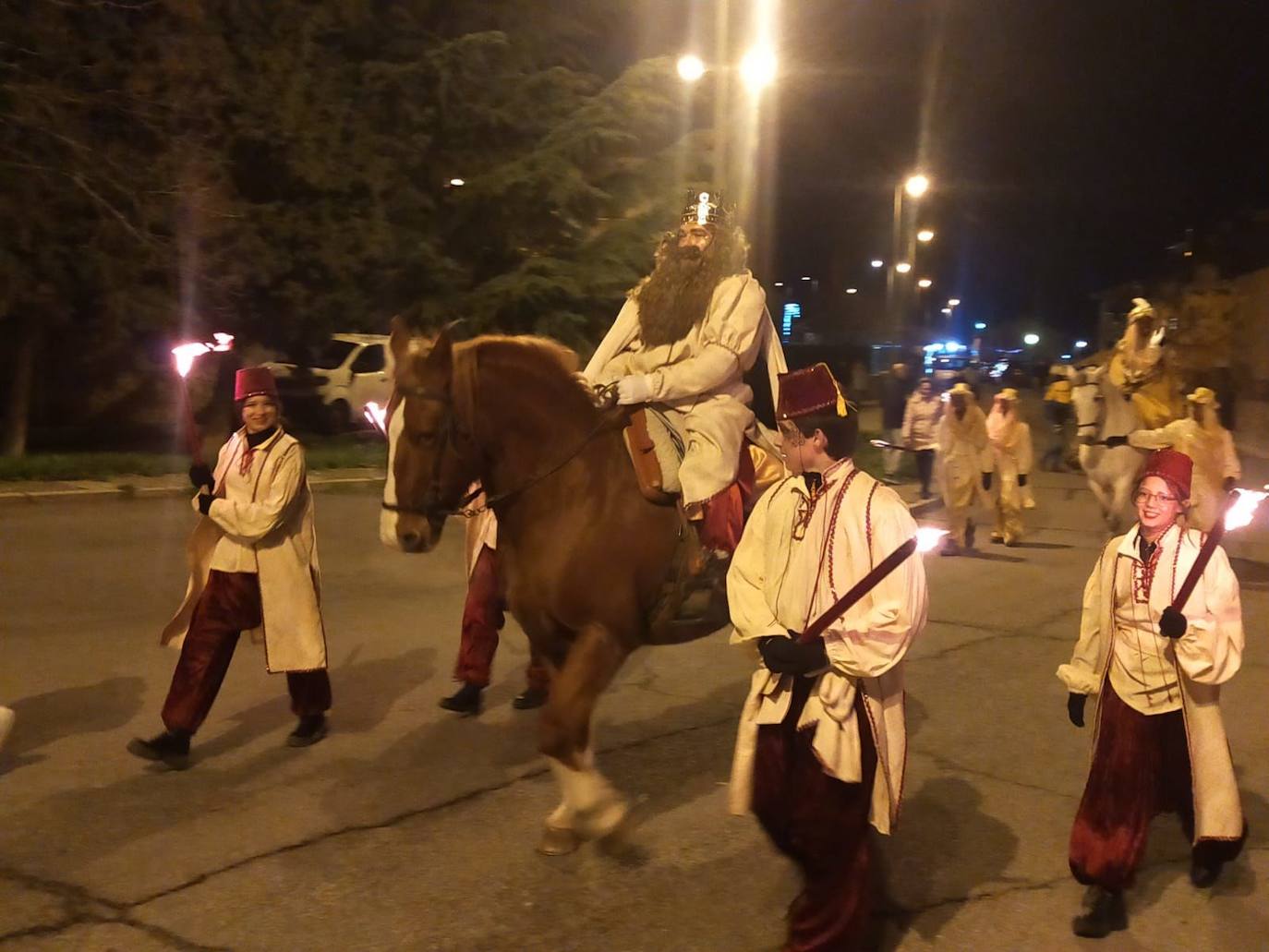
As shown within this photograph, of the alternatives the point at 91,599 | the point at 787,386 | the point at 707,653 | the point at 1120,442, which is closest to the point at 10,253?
the point at 91,599

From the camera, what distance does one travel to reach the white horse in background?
37.2 ft

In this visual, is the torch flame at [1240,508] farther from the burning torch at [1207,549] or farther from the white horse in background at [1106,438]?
the white horse in background at [1106,438]

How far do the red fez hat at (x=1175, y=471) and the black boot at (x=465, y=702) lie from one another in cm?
391

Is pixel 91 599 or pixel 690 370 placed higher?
pixel 690 370

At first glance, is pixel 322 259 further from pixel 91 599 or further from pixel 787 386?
pixel 787 386

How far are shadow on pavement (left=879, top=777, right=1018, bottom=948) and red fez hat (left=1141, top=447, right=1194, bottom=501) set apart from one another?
1.67 meters

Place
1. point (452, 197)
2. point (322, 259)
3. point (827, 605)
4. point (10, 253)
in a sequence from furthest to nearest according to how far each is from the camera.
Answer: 1. point (452, 197)
2. point (322, 259)
3. point (10, 253)
4. point (827, 605)

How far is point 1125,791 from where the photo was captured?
4.28m

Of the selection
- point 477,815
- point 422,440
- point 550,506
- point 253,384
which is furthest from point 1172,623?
point 253,384

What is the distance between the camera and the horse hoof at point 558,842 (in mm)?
4891

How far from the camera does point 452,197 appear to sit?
72.9 feet

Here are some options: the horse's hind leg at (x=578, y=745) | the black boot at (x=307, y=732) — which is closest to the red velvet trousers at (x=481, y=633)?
the black boot at (x=307, y=732)

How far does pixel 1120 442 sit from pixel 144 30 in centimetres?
1475

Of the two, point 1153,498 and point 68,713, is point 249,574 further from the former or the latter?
point 1153,498
